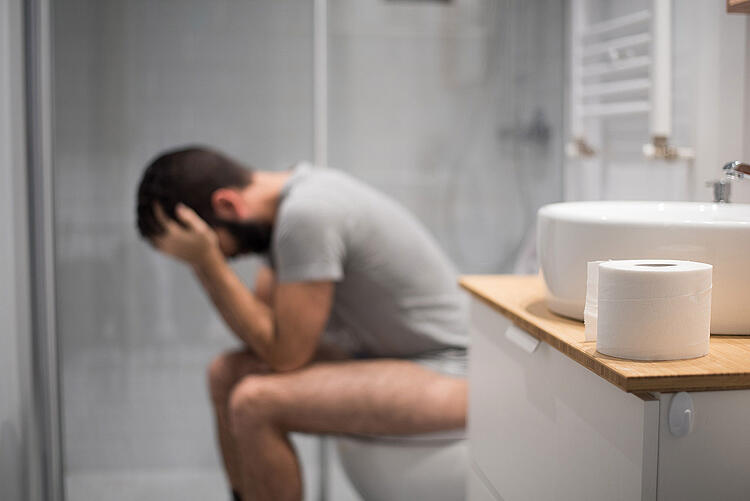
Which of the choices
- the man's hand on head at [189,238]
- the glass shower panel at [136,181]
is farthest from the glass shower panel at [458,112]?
the man's hand on head at [189,238]

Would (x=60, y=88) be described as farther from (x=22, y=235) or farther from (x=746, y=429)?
(x=746, y=429)

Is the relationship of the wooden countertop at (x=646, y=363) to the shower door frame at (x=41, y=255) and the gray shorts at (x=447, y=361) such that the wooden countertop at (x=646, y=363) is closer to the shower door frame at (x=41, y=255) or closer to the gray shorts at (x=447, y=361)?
the gray shorts at (x=447, y=361)

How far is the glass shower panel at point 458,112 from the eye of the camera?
231 centimetres

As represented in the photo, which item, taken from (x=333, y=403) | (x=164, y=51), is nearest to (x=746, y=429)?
(x=333, y=403)

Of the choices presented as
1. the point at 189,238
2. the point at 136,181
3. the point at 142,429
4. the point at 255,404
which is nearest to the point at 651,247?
the point at 255,404

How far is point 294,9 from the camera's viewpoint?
88.0 inches

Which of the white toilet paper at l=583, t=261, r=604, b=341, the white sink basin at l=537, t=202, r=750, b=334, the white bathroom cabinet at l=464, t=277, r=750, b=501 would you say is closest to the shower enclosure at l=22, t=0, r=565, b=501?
the white bathroom cabinet at l=464, t=277, r=750, b=501

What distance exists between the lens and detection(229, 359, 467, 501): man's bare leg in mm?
1756

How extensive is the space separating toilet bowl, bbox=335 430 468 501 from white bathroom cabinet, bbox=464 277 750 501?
398mm

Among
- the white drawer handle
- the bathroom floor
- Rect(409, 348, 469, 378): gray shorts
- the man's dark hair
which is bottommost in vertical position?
the bathroom floor

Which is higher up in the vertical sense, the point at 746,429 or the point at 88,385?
the point at 746,429

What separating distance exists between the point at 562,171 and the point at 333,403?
1045mm

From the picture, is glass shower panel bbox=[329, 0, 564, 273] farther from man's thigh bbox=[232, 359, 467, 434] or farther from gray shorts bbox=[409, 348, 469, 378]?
man's thigh bbox=[232, 359, 467, 434]

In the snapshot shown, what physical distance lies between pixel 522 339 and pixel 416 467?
2.38 ft
